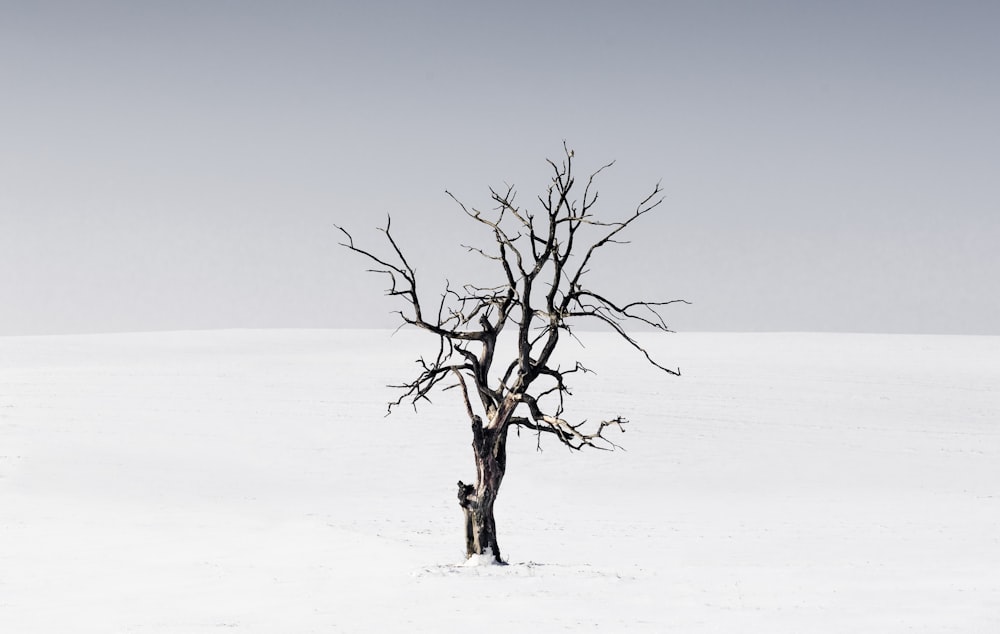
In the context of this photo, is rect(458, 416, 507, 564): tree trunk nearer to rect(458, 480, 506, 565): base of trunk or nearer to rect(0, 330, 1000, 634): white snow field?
rect(458, 480, 506, 565): base of trunk

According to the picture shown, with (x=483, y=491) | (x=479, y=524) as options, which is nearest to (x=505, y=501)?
(x=479, y=524)

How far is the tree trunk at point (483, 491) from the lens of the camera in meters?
15.3

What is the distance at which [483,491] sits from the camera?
15.4 meters

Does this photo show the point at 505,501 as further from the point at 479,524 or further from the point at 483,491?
the point at 483,491

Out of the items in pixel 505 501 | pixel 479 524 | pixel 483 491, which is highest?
pixel 505 501

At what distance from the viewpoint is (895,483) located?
1034 inches

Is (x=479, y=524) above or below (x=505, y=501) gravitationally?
below

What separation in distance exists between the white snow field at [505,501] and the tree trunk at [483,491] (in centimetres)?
61

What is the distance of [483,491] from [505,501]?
876cm

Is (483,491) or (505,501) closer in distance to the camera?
(483,491)

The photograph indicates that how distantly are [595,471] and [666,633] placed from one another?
16.2m

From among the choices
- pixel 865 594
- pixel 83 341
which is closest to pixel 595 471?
pixel 865 594

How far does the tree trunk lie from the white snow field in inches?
23.9

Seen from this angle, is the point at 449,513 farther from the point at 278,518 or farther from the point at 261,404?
the point at 261,404
